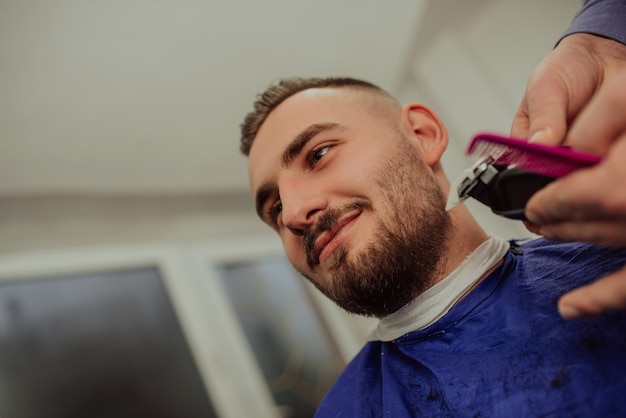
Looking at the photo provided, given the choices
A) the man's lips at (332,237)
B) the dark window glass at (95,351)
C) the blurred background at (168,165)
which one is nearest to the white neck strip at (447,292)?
the man's lips at (332,237)

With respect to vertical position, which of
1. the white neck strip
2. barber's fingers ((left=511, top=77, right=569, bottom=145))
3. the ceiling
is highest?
the ceiling

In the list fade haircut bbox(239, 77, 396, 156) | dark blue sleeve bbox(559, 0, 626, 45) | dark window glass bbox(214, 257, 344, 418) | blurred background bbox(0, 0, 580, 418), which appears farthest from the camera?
→ dark window glass bbox(214, 257, 344, 418)

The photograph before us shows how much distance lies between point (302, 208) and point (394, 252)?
24cm

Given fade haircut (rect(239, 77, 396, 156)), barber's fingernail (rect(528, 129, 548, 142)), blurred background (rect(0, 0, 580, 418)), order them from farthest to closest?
blurred background (rect(0, 0, 580, 418)) → fade haircut (rect(239, 77, 396, 156)) → barber's fingernail (rect(528, 129, 548, 142))

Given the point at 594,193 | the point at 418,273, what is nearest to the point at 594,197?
the point at 594,193

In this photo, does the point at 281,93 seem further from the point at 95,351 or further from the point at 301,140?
the point at 95,351

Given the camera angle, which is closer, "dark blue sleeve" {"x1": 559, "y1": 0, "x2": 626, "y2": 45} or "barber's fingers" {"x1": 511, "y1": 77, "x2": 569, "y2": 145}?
"barber's fingers" {"x1": 511, "y1": 77, "x2": 569, "y2": 145}

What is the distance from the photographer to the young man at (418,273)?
668 millimetres

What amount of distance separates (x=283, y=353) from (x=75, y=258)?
5.09ft

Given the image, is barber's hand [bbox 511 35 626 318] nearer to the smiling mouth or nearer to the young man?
the young man

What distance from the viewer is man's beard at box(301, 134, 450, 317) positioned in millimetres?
880

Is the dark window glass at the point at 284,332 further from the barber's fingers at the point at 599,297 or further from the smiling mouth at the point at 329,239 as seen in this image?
the barber's fingers at the point at 599,297

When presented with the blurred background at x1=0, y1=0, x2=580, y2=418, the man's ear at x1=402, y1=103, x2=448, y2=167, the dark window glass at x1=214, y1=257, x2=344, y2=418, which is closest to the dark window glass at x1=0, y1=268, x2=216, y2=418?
the blurred background at x1=0, y1=0, x2=580, y2=418

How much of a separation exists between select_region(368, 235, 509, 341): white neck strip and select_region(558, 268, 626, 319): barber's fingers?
1.42 feet
